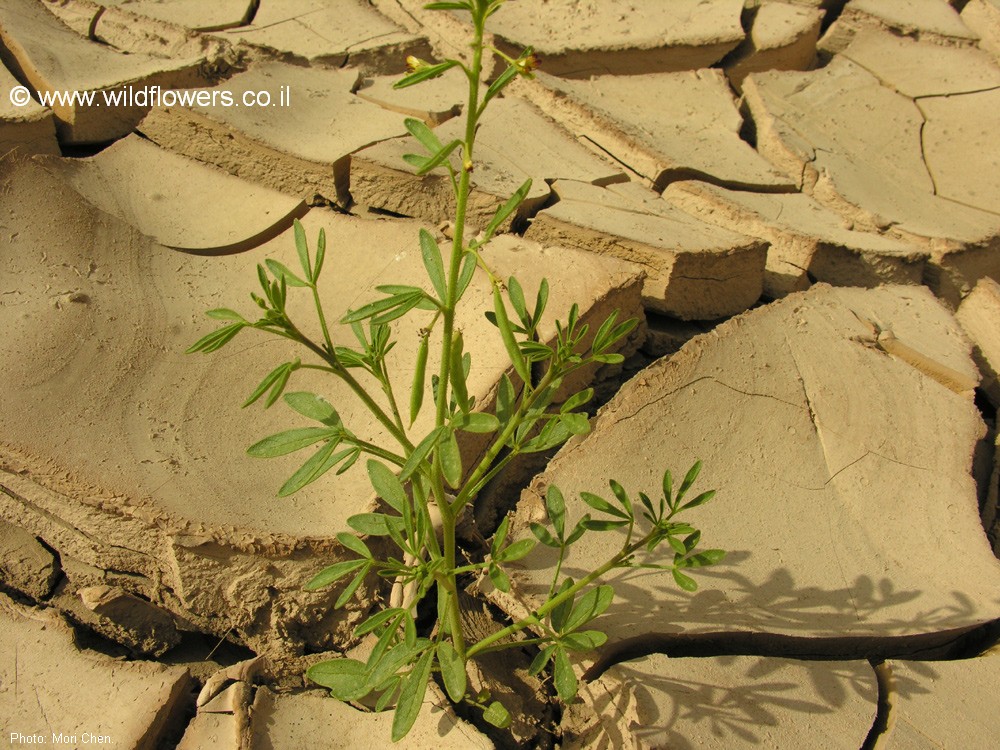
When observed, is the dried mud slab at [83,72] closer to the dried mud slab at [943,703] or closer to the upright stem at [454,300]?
the upright stem at [454,300]

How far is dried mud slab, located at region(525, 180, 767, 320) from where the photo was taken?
2443mm

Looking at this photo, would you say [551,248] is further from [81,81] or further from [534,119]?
[81,81]

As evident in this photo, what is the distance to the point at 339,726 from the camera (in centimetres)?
Answer: 178

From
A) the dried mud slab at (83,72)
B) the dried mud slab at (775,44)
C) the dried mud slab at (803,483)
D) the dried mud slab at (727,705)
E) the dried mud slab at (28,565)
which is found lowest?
the dried mud slab at (28,565)

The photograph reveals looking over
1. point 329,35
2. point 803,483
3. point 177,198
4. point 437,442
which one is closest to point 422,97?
point 329,35

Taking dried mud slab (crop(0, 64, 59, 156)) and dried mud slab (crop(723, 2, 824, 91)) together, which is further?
dried mud slab (crop(723, 2, 824, 91))

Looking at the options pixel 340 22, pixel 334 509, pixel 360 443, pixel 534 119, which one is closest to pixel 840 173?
pixel 534 119

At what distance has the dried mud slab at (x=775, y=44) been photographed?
3.68 meters

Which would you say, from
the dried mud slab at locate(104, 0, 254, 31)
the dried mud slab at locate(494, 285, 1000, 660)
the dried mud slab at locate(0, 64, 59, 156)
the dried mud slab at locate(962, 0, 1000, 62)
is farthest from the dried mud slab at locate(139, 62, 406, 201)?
the dried mud slab at locate(962, 0, 1000, 62)

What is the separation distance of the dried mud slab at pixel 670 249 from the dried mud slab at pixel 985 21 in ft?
6.95

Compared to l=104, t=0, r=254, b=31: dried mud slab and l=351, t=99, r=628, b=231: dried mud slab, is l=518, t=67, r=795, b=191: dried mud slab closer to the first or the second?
l=351, t=99, r=628, b=231: dried mud slab

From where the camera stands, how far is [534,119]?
3.07 metres

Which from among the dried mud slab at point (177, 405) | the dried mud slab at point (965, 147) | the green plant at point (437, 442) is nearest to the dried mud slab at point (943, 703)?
the green plant at point (437, 442)

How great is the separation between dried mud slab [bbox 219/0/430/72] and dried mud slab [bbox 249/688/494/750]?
240 cm
